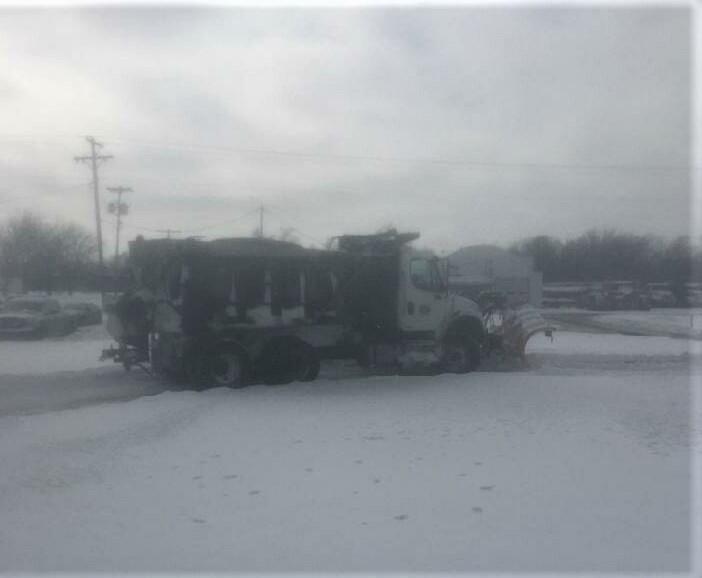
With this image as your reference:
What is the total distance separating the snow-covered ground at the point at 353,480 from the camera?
215 inches

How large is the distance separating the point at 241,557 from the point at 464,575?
1.62 meters

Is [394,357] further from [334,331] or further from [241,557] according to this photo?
[241,557]

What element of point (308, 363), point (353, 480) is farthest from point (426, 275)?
point (353, 480)

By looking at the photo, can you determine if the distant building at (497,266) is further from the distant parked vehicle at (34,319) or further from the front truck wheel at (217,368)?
the front truck wheel at (217,368)

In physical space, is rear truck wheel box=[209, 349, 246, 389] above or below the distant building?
below

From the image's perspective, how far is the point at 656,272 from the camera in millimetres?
67375

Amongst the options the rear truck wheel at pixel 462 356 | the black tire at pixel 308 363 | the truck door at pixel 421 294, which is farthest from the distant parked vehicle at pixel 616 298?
the black tire at pixel 308 363

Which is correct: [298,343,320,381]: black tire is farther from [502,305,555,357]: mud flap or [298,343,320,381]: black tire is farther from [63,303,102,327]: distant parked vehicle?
[63,303,102,327]: distant parked vehicle

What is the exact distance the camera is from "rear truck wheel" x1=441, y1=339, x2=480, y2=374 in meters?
15.4

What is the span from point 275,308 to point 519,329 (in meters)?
6.22

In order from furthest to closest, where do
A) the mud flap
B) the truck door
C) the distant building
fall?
the distant building
the mud flap
the truck door

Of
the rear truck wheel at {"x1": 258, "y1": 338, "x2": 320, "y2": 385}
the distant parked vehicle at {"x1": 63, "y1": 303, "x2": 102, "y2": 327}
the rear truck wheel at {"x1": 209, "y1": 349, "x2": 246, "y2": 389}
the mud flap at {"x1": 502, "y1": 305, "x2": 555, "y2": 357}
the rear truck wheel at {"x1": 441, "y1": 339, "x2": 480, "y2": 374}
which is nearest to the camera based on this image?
the rear truck wheel at {"x1": 209, "y1": 349, "x2": 246, "y2": 389}

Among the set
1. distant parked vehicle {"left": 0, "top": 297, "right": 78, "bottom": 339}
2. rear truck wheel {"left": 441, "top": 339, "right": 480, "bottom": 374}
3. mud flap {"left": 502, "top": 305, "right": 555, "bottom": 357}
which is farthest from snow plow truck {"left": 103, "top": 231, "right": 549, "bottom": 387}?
A: distant parked vehicle {"left": 0, "top": 297, "right": 78, "bottom": 339}

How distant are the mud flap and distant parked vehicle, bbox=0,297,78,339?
16060 millimetres
